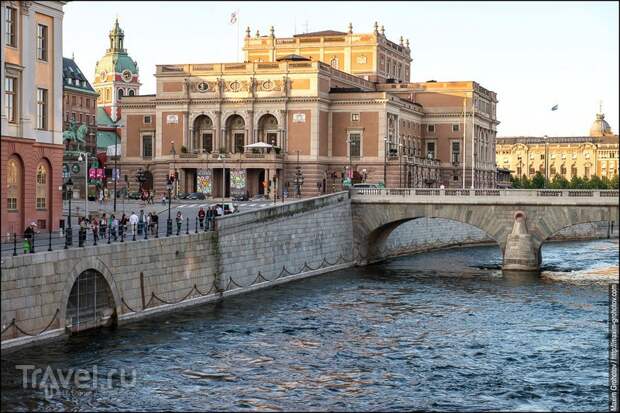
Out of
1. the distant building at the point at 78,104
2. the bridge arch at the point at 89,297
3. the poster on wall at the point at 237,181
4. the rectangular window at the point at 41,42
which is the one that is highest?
the distant building at the point at 78,104

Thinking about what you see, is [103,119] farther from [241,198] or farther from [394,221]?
[394,221]

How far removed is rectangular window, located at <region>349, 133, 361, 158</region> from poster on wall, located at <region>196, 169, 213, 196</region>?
16.4 metres

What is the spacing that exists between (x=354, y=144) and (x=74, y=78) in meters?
62.4

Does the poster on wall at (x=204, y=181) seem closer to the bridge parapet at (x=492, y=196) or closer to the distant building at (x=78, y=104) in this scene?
the bridge parapet at (x=492, y=196)

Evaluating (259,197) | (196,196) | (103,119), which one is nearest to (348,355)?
(196,196)

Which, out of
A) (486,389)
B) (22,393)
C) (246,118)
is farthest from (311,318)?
(246,118)

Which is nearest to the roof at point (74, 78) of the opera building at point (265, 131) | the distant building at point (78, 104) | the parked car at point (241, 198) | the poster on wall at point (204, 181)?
the distant building at point (78, 104)

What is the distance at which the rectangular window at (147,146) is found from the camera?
118875 millimetres

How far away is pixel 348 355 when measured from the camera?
144 feet

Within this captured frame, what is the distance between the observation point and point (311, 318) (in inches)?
2093

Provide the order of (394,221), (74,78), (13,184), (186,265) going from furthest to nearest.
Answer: (74,78), (394,221), (186,265), (13,184)

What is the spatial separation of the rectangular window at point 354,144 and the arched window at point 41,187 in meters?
Result: 60.6

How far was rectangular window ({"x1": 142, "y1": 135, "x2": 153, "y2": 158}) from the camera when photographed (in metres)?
119

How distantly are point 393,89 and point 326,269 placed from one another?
202ft
